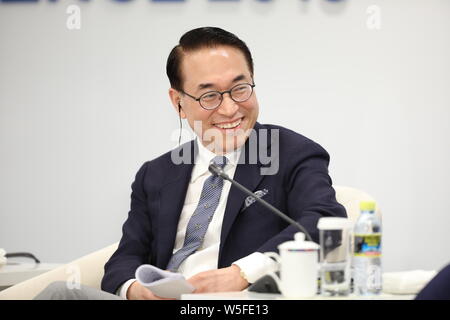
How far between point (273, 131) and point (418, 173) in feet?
5.88

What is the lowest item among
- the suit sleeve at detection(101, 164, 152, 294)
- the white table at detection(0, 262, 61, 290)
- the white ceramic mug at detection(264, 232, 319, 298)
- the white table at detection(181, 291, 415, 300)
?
the white table at detection(0, 262, 61, 290)

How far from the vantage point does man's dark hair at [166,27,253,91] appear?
95.7 inches

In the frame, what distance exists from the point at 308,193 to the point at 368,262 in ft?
2.13

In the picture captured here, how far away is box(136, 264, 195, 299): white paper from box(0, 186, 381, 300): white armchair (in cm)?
58

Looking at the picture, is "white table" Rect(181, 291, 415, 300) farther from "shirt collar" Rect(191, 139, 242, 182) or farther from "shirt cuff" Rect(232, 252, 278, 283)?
"shirt collar" Rect(191, 139, 242, 182)

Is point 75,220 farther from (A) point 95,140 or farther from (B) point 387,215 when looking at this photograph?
(B) point 387,215

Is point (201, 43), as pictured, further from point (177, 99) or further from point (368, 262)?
point (368, 262)

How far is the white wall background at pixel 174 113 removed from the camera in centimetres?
394

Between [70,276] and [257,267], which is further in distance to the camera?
[70,276]

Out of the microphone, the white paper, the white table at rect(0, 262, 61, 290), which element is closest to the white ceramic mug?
the microphone

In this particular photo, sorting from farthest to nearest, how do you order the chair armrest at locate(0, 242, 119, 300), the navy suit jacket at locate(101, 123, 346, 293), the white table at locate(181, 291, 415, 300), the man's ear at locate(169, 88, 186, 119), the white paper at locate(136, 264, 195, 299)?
the man's ear at locate(169, 88, 186, 119), the navy suit jacket at locate(101, 123, 346, 293), the chair armrest at locate(0, 242, 119, 300), the white paper at locate(136, 264, 195, 299), the white table at locate(181, 291, 415, 300)

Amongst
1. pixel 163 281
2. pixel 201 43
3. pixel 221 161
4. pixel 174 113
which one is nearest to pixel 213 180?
pixel 221 161

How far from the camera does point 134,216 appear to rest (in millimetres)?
2484

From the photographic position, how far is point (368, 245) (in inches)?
61.4
